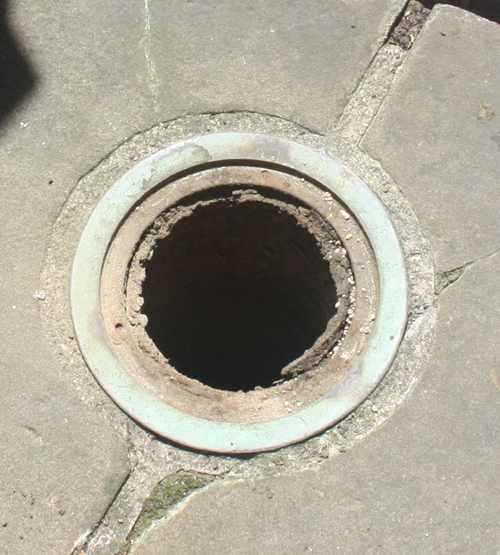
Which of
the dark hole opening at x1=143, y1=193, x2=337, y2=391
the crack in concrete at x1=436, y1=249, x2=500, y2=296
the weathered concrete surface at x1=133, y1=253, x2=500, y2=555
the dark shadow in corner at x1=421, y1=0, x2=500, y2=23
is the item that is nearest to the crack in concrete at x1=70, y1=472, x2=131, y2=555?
the weathered concrete surface at x1=133, y1=253, x2=500, y2=555

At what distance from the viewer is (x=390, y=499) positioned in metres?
2.02

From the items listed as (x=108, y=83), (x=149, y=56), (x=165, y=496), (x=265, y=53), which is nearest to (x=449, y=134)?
(x=265, y=53)

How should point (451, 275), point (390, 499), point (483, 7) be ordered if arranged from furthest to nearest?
point (483, 7) < point (451, 275) < point (390, 499)

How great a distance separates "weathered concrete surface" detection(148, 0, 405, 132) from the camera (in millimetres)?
2250

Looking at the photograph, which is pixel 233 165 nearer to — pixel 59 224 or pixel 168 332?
pixel 59 224

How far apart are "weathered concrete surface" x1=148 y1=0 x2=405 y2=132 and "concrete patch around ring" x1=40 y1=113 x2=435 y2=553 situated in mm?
75


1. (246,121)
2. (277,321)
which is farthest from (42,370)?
(277,321)

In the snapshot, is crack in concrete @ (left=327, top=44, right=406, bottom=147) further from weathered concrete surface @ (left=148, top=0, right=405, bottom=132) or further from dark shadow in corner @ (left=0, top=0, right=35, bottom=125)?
dark shadow in corner @ (left=0, top=0, right=35, bottom=125)

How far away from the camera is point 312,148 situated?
2203 millimetres

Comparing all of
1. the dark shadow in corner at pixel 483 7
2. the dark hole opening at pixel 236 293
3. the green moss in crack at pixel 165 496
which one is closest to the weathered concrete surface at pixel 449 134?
the dark hole opening at pixel 236 293

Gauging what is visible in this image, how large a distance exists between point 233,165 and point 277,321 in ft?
4.25

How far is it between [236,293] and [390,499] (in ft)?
4.74

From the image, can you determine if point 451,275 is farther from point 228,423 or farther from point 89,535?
point 89,535

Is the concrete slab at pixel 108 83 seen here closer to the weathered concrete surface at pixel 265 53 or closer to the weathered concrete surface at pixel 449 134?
the weathered concrete surface at pixel 265 53
